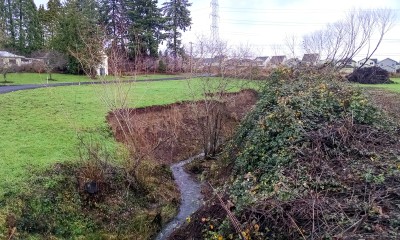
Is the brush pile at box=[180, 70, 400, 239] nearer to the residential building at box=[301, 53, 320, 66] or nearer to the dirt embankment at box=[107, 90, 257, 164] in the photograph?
the residential building at box=[301, 53, 320, 66]

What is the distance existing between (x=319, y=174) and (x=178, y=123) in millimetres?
8881

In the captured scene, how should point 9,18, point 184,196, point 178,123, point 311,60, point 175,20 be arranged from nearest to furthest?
point 184,196
point 178,123
point 311,60
point 9,18
point 175,20

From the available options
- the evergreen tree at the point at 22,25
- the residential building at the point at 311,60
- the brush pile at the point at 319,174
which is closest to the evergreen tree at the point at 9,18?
the evergreen tree at the point at 22,25

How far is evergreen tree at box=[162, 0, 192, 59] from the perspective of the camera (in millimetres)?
37906

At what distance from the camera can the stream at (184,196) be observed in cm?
725

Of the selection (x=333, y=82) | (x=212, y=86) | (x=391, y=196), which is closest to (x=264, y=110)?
(x=333, y=82)

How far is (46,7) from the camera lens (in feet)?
132

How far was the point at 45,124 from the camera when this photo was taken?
10578 millimetres

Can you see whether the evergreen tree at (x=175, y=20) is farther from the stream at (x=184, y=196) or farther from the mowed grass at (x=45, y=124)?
the stream at (x=184, y=196)

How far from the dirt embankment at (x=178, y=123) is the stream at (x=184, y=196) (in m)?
0.67

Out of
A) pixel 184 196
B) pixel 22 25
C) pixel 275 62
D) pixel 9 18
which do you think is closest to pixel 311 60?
pixel 275 62

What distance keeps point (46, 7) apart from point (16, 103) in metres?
32.6

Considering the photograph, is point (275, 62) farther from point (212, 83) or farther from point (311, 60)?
point (212, 83)

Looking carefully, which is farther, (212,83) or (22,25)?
(22,25)
